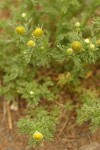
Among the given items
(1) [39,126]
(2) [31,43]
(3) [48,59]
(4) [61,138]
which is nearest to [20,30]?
(2) [31,43]

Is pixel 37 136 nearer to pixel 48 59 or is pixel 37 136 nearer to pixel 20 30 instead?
pixel 48 59

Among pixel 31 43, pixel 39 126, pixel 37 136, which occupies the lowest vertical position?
pixel 37 136

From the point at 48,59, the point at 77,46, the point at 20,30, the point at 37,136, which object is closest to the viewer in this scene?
the point at 37,136

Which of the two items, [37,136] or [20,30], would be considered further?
[20,30]

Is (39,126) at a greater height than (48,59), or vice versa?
(48,59)

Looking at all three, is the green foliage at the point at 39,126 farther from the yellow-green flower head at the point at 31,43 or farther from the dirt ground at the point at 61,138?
the yellow-green flower head at the point at 31,43

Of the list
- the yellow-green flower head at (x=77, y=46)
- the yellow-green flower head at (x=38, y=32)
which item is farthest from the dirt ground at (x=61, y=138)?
the yellow-green flower head at (x=38, y=32)

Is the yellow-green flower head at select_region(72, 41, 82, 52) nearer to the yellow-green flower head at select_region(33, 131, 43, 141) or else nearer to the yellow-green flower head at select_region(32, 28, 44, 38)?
the yellow-green flower head at select_region(32, 28, 44, 38)

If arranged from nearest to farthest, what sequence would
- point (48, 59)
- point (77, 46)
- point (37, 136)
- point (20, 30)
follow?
point (37, 136) < point (77, 46) < point (20, 30) < point (48, 59)

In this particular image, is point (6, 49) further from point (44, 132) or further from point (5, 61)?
point (44, 132)

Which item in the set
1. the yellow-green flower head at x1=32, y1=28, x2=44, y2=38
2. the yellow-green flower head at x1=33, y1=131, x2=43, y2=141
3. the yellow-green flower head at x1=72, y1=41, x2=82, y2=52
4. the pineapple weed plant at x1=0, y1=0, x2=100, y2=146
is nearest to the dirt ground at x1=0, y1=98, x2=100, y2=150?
the pineapple weed plant at x1=0, y1=0, x2=100, y2=146
